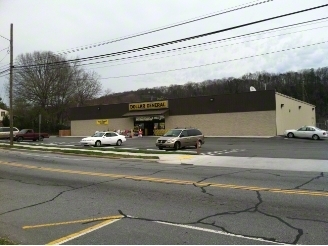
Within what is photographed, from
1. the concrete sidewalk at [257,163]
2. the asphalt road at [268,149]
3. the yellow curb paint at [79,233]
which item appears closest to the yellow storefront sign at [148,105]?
the asphalt road at [268,149]

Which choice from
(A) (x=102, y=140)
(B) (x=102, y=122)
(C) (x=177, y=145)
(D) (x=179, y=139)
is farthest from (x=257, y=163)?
(B) (x=102, y=122)

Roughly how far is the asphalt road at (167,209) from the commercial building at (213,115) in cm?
2869

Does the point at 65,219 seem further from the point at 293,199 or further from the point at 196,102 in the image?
the point at 196,102

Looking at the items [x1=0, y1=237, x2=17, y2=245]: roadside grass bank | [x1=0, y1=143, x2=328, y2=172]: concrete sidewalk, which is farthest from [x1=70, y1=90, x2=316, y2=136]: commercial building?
[x1=0, y1=237, x2=17, y2=245]: roadside grass bank

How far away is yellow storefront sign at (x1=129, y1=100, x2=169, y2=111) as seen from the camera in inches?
1863

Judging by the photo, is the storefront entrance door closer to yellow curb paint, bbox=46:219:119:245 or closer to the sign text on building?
the sign text on building

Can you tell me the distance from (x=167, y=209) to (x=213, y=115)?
120 ft

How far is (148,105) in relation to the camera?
161 ft

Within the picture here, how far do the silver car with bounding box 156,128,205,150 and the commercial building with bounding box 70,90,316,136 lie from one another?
1547cm

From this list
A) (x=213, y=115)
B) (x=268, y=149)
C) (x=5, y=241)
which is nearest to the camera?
(x=5, y=241)

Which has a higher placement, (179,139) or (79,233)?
(179,139)

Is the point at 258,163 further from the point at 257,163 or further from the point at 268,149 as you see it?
the point at 268,149

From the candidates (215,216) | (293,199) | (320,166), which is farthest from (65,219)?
(320,166)

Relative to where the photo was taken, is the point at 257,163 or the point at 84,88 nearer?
the point at 257,163
